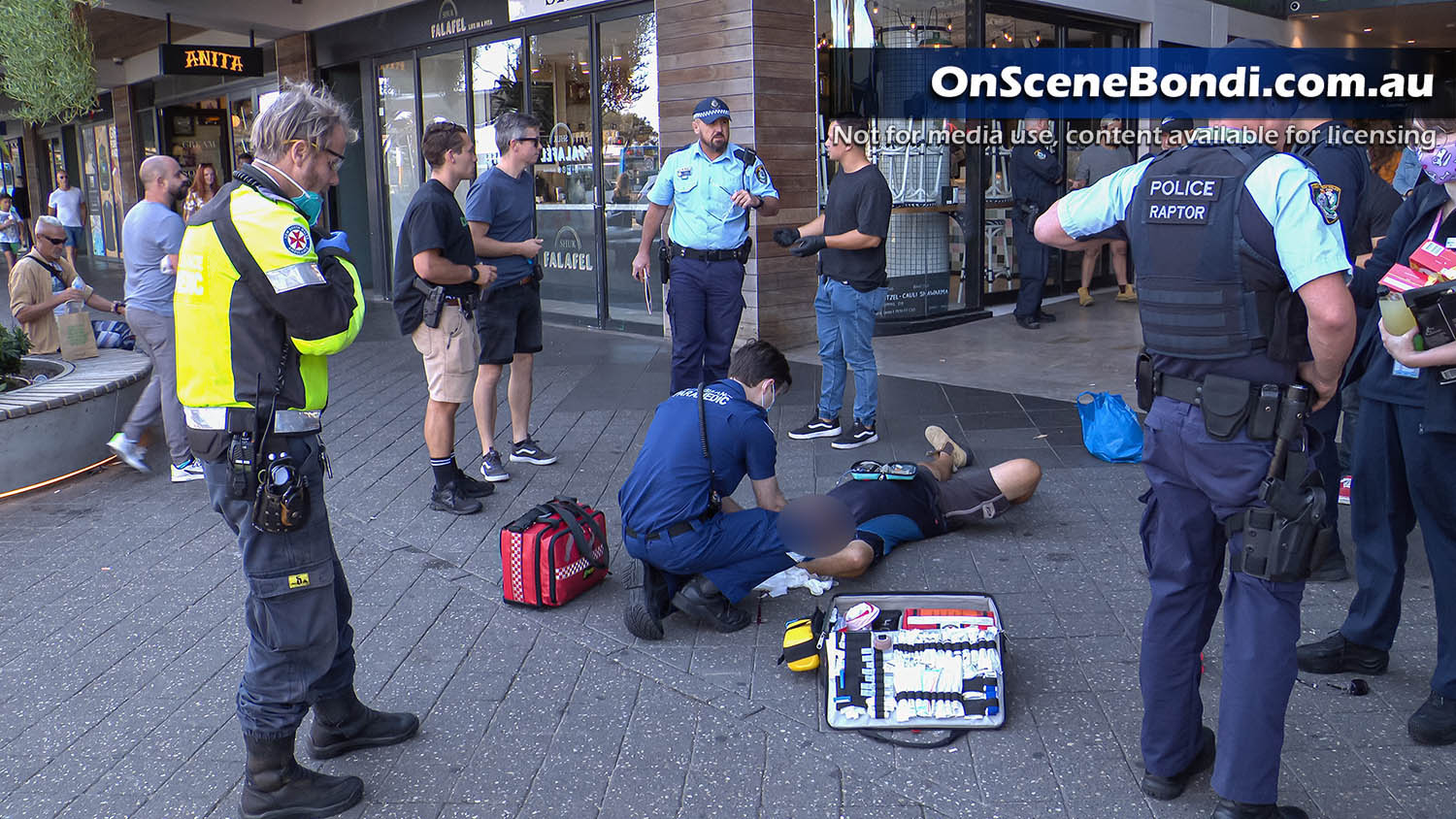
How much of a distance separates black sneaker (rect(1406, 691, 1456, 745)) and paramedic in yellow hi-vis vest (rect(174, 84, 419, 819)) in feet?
9.76

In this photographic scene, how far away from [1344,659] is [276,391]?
3.35 metres

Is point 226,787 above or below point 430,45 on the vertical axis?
below

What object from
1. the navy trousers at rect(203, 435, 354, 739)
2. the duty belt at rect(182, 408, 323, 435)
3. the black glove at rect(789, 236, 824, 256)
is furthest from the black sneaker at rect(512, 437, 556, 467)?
the duty belt at rect(182, 408, 323, 435)

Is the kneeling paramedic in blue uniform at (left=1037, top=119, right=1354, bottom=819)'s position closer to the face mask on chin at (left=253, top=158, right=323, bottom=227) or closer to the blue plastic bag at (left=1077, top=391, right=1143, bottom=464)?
the face mask on chin at (left=253, top=158, right=323, bottom=227)

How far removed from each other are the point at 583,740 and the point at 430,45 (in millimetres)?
10889

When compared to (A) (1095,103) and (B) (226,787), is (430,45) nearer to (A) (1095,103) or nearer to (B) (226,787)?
(A) (1095,103)

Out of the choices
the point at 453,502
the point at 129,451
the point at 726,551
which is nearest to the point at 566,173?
the point at 129,451

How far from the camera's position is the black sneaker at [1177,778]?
3002 millimetres

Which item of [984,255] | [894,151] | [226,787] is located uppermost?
[894,151]

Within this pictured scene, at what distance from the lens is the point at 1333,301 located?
2.61m

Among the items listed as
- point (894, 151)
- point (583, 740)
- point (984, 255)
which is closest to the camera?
point (583, 740)

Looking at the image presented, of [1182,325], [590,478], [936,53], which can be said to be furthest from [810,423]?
[936,53]

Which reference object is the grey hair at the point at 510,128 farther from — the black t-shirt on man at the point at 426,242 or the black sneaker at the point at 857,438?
the black sneaker at the point at 857,438

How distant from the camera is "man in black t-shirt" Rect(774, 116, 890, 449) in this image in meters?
6.61
